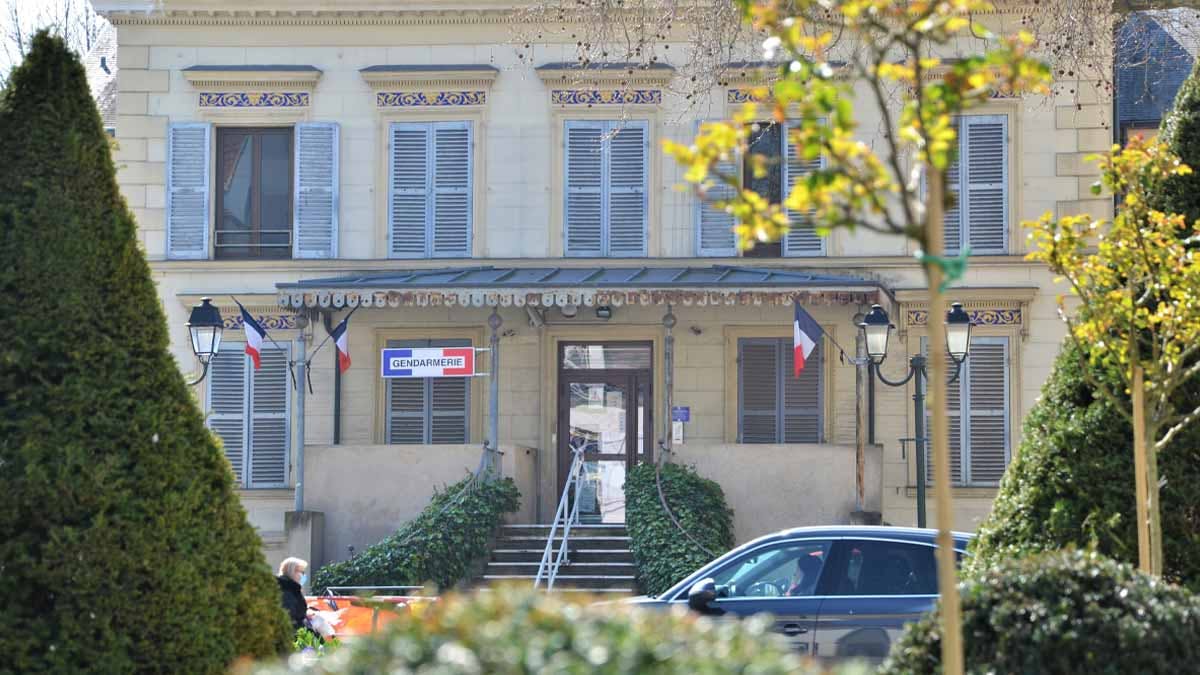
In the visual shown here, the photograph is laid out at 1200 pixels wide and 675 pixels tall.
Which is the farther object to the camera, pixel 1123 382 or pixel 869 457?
pixel 869 457

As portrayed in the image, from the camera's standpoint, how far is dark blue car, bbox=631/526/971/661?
1177cm

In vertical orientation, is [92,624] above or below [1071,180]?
below

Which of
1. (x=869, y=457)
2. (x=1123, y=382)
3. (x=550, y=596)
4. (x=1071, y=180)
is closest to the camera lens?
(x=550, y=596)

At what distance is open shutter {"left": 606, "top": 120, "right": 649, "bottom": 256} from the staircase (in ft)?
13.3

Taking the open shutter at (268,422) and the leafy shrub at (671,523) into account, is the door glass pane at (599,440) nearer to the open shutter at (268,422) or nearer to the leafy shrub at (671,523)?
the leafy shrub at (671,523)

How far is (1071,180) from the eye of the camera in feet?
74.7

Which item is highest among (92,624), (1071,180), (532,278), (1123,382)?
(1071,180)

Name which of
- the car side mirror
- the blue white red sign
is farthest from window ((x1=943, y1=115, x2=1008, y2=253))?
the car side mirror

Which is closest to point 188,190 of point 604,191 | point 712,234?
point 604,191

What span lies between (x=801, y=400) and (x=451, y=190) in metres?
5.47

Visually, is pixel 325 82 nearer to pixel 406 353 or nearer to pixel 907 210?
pixel 406 353

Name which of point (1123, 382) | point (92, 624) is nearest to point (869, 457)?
point (1123, 382)

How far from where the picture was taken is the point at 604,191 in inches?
923

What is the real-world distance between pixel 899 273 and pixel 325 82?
809cm
